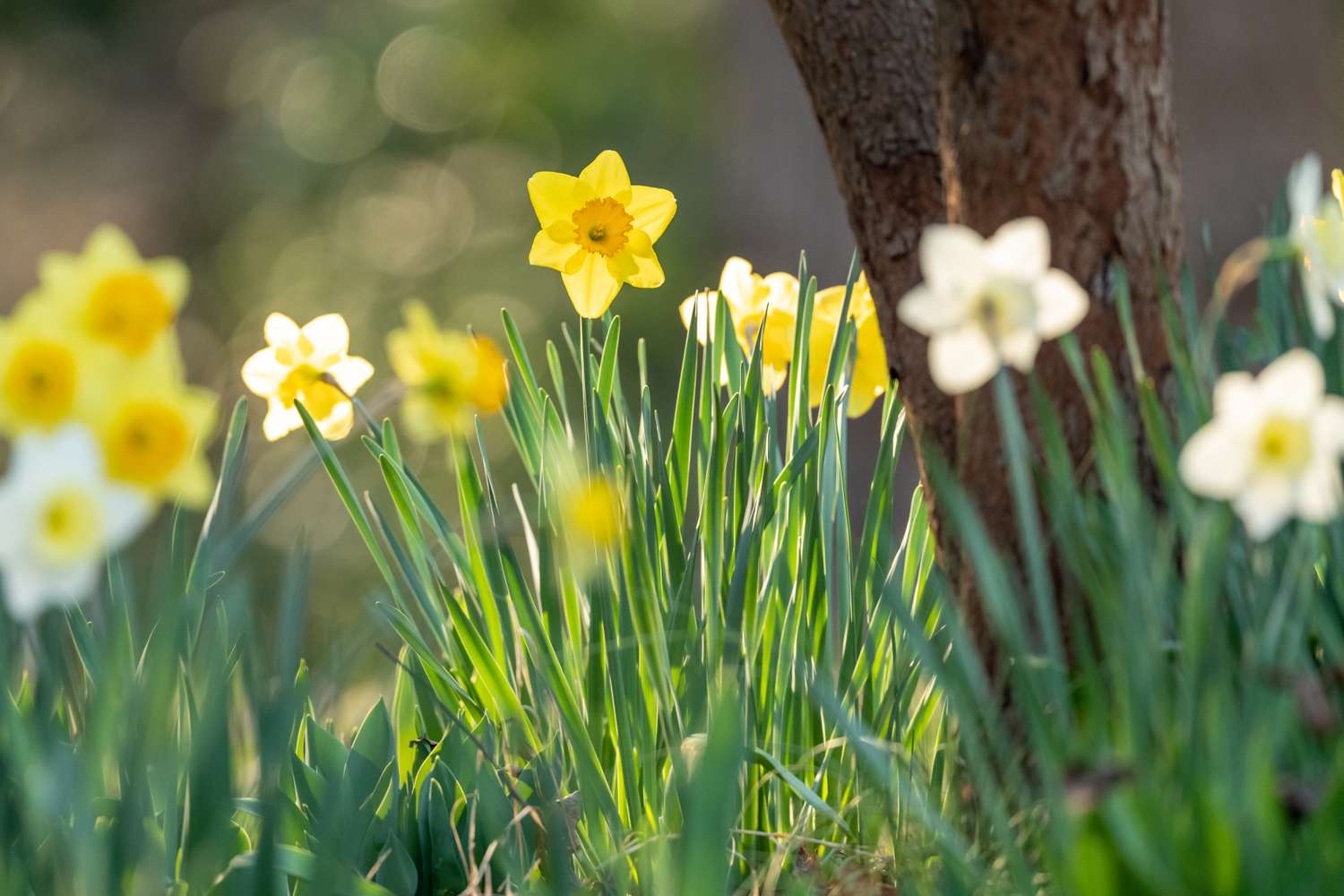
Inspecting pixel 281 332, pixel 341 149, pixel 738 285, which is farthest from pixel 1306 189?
pixel 341 149

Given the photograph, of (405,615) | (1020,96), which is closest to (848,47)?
(1020,96)

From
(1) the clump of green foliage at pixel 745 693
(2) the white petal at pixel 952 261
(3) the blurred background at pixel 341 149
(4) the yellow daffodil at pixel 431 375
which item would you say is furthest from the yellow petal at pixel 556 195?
(3) the blurred background at pixel 341 149

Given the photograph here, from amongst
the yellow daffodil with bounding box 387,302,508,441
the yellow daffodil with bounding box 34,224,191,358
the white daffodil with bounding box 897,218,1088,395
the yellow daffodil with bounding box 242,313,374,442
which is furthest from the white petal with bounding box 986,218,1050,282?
the yellow daffodil with bounding box 242,313,374,442

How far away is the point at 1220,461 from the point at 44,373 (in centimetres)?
51

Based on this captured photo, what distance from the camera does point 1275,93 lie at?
2992mm

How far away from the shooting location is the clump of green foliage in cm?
60

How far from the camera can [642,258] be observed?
110cm

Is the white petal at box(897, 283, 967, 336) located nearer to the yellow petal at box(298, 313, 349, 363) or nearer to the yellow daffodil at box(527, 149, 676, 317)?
the yellow daffodil at box(527, 149, 676, 317)

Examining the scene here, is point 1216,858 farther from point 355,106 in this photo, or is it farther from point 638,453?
point 355,106

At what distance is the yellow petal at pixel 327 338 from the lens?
3.61ft

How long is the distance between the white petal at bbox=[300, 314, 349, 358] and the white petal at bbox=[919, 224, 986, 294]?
2.00ft

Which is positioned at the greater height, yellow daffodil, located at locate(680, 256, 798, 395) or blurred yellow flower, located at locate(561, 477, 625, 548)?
A: yellow daffodil, located at locate(680, 256, 798, 395)

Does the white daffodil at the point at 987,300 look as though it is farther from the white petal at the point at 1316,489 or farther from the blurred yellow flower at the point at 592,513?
the blurred yellow flower at the point at 592,513

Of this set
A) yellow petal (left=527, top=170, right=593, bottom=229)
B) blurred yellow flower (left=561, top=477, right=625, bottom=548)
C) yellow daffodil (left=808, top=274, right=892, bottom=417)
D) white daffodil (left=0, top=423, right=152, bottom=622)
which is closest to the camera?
white daffodil (left=0, top=423, right=152, bottom=622)
